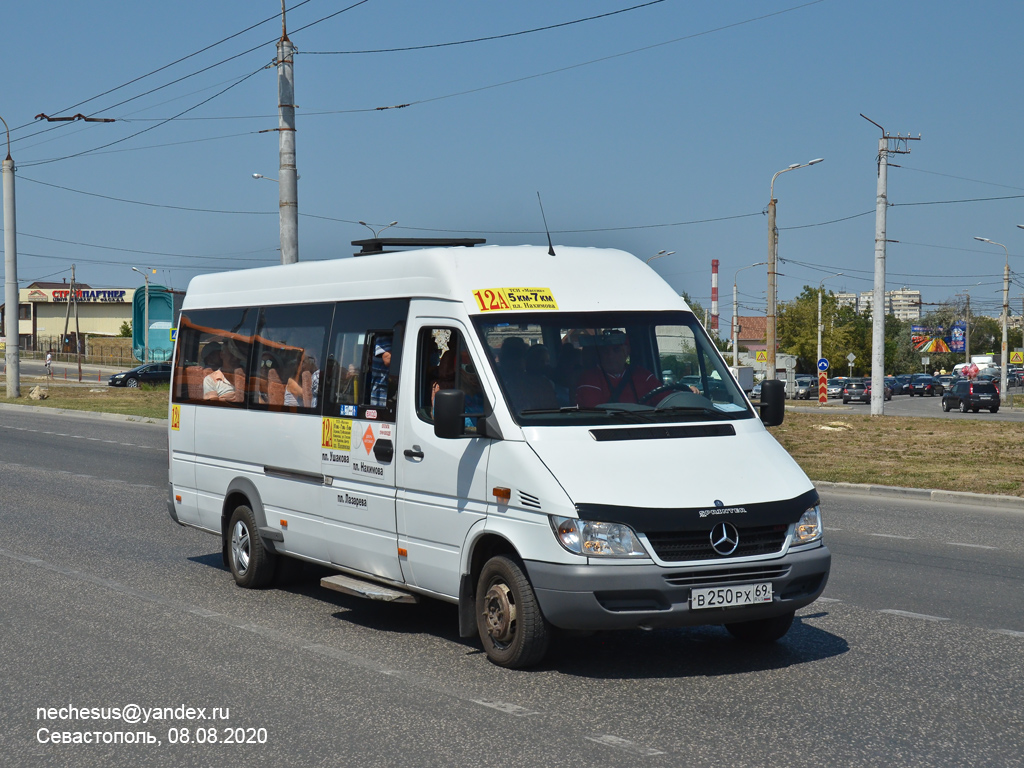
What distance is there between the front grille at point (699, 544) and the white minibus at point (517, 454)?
0.01 m

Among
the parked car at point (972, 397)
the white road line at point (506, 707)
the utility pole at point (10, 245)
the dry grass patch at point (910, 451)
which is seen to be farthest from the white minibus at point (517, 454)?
the parked car at point (972, 397)

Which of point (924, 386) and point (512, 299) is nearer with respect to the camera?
point (512, 299)

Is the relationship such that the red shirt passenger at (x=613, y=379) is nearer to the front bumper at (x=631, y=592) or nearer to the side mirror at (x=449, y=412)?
the side mirror at (x=449, y=412)

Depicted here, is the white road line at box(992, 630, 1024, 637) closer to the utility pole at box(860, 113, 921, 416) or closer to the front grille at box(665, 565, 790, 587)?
the front grille at box(665, 565, 790, 587)

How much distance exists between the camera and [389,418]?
745 cm

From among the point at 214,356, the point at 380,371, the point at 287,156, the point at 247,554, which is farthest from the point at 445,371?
the point at 287,156

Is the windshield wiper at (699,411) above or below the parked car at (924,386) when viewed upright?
above

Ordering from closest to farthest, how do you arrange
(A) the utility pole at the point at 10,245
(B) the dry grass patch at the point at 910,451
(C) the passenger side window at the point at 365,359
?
(C) the passenger side window at the point at 365,359 < (B) the dry grass patch at the point at 910,451 < (A) the utility pole at the point at 10,245

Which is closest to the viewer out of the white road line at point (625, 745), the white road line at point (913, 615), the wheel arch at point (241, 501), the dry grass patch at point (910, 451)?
the white road line at point (625, 745)

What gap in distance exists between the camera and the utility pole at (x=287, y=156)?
2003cm

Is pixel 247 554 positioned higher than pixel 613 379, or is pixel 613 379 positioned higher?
pixel 613 379

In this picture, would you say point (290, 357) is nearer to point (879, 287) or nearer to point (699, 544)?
point (699, 544)

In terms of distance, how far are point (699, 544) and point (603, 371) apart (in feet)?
4.35

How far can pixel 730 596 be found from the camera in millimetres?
6086
